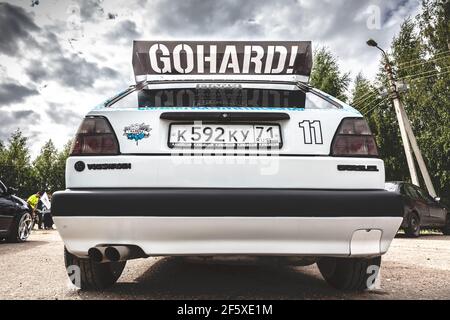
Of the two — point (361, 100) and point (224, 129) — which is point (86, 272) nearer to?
point (224, 129)

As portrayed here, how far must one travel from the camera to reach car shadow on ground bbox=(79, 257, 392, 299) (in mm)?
3092

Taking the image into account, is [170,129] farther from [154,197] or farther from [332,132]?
[332,132]

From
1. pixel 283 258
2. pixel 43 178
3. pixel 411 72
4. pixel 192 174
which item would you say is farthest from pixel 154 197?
pixel 43 178

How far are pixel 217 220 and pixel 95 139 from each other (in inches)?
35.4

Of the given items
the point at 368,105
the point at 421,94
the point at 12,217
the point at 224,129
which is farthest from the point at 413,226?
the point at 368,105

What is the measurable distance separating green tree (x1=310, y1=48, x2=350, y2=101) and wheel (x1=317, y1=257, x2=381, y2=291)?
26.5 metres

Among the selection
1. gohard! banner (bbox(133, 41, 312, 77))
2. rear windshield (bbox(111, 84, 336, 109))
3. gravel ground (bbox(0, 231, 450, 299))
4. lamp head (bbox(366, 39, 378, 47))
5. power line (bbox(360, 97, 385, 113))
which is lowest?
gravel ground (bbox(0, 231, 450, 299))

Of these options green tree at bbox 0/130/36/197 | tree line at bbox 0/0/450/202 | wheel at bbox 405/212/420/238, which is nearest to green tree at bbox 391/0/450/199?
tree line at bbox 0/0/450/202

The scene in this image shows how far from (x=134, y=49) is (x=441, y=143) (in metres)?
22.5

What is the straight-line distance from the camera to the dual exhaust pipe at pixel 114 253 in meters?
2.58

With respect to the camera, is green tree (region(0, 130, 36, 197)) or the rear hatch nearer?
the rear hatch

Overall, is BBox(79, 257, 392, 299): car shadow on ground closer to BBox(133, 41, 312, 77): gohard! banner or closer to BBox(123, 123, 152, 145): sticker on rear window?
BBox(123, 123, 152, 145): sticker on rear window

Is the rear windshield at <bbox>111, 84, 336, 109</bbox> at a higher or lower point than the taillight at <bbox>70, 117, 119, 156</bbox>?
higher
